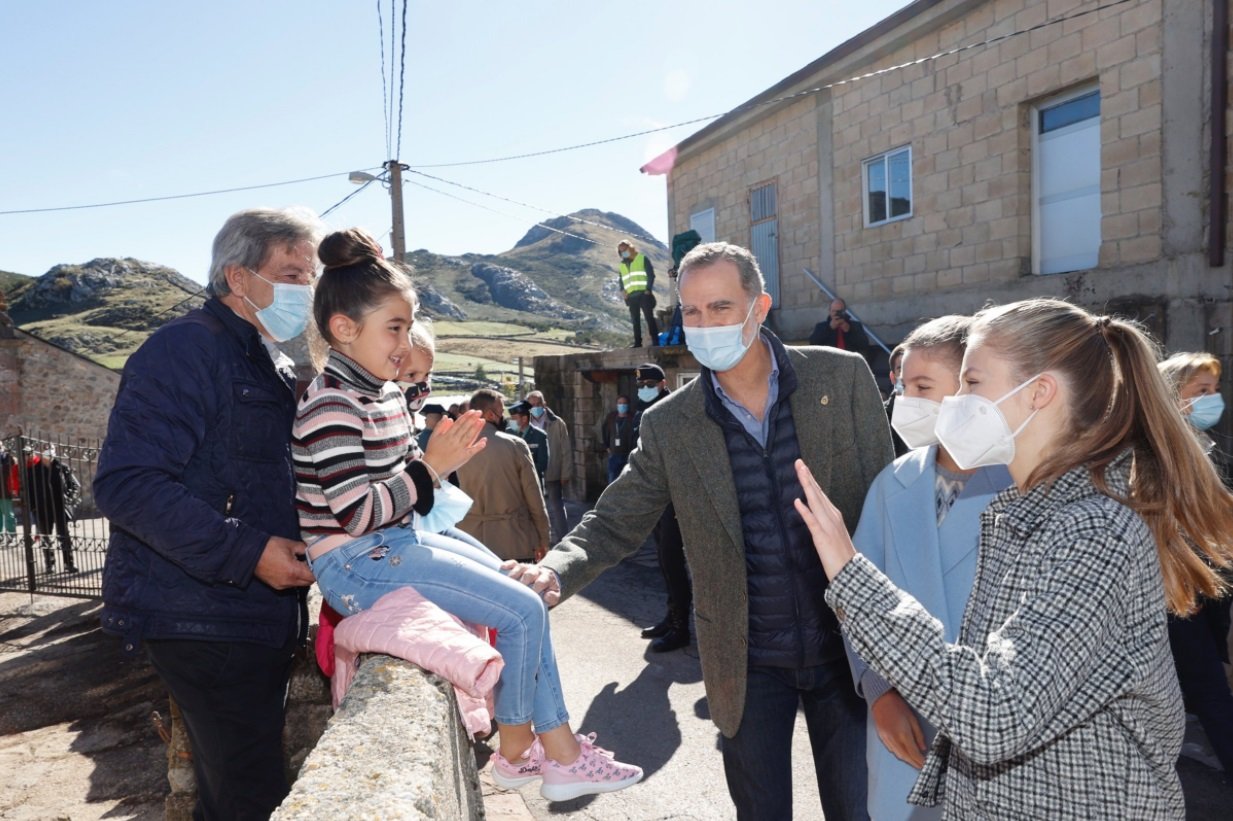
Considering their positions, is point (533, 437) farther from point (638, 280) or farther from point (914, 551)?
point (914, 551)

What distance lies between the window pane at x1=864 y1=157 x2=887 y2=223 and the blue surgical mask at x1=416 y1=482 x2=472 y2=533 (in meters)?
10.6

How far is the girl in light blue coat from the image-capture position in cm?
214

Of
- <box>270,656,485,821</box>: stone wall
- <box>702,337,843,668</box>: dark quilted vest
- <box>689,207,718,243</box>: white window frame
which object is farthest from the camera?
<box>689,207,718,243</box>: white window frame

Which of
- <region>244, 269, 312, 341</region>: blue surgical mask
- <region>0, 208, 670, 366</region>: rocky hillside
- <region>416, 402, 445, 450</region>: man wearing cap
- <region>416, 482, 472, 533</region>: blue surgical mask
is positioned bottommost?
<region>416, 402, 445, 450</region>: man wearing cap

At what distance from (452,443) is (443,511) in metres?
0.20

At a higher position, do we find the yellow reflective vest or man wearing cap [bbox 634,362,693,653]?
the yellow reflective vest

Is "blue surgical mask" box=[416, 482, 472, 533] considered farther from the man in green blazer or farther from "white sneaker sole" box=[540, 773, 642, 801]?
"white sneaker sole" box=[540, 773, 642, 801]

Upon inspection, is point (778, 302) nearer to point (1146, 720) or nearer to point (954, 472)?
point (954, 472)

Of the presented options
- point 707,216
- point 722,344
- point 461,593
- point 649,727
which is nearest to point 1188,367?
point 722,344

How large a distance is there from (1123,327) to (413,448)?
5.60 ft

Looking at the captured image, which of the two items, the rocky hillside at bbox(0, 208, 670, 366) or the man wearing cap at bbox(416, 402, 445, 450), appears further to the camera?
the rocky hillside at bbox(0, 208, 670, 366)

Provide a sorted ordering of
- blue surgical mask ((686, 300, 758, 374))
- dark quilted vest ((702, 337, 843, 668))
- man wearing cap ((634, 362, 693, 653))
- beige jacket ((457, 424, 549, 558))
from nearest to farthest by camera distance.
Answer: dark quilted vest ((702, 337, 843, 668)) < blue surgical mask ((686, 300, 758, 374)) < beige jacket ((457, 424, 549, 558)) < man wearing cap ((634, 362, 693, 653))

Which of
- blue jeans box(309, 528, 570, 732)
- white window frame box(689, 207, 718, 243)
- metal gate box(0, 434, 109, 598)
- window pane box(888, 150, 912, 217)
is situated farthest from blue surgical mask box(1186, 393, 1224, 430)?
white window frame box(689, 207, 718, 243)

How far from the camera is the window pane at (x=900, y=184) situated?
11.1 meters
